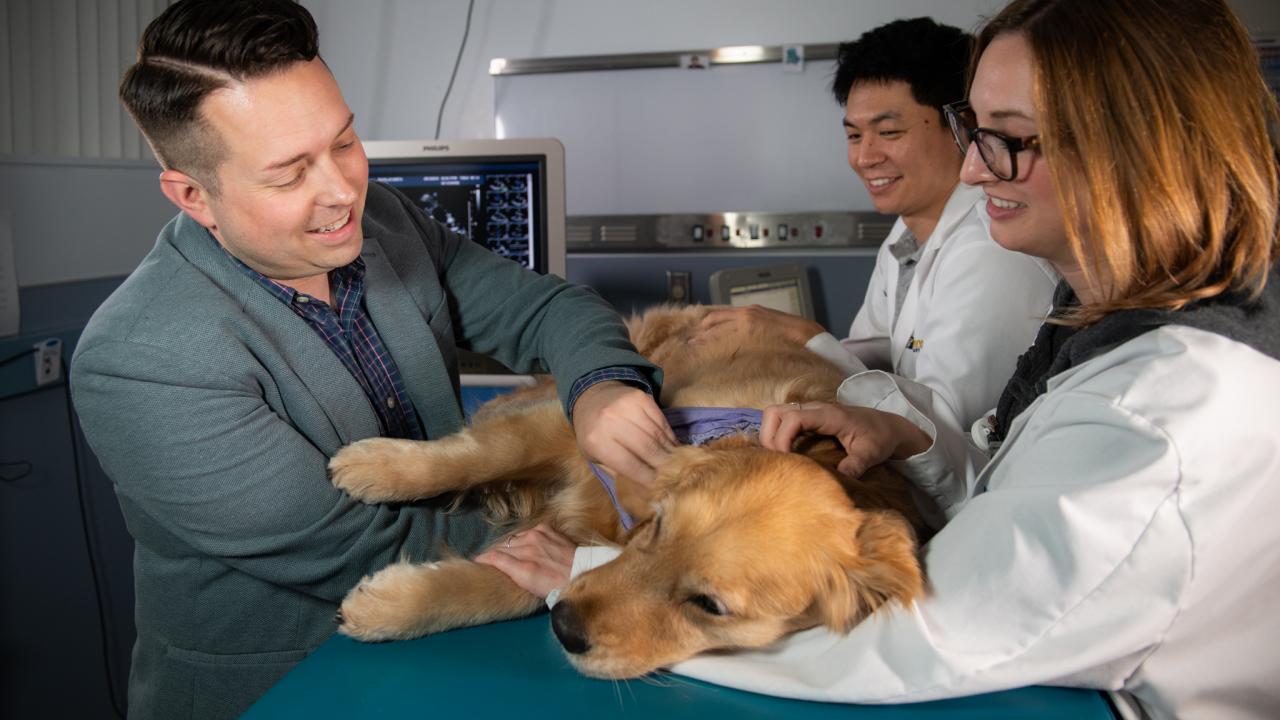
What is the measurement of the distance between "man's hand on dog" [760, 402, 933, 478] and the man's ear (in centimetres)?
81

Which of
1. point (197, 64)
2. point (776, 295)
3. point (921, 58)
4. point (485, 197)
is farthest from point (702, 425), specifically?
point (776, 295)

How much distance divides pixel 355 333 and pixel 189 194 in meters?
0.32

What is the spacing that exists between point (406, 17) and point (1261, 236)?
312cm

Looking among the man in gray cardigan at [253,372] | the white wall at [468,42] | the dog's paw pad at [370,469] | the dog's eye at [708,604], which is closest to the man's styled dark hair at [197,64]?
the man in gray cardigan at [253,372]

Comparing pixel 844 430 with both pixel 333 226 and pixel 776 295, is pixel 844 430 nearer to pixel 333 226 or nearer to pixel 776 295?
pixel 333 226

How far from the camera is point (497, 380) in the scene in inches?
104

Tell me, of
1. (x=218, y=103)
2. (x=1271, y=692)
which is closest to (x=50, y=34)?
(x=218, y=103)

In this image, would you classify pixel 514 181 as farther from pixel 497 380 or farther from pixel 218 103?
pixel 218 103

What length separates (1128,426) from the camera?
812mm

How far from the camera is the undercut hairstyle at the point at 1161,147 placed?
0.90m

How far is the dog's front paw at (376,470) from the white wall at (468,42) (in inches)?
61.2

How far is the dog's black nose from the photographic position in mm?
997

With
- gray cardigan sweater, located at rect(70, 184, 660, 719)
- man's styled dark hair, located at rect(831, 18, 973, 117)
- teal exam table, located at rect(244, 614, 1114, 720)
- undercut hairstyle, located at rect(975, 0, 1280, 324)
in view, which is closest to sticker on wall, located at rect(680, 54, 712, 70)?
Result: man's styled dark hair, located at rect(831, 18, 973, 117)

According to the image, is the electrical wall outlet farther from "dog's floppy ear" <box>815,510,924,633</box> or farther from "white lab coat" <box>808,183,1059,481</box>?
"dog's floppy ear" <box>815,510,924,633</box>
